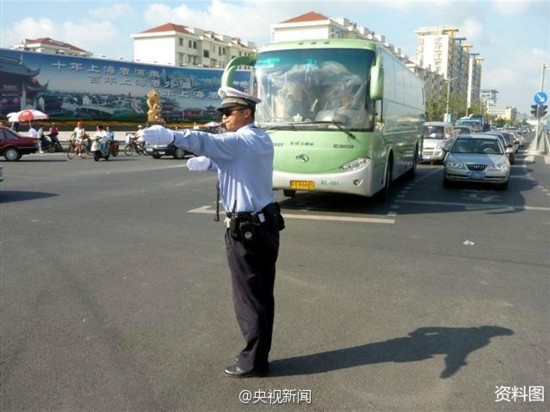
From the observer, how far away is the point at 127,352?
398 cm

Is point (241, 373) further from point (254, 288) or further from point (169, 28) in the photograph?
point (169, 28)

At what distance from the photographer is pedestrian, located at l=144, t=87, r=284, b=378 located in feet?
11.2

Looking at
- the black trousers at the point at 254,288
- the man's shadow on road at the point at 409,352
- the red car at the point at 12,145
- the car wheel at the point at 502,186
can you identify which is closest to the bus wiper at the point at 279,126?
the man's shadow on road at the point at 409,352

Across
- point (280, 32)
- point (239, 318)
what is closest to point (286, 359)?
point (239, 318)

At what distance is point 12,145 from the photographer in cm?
2330

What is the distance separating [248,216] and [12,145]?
22954mm

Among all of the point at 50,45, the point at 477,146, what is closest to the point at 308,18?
the point at 50,45

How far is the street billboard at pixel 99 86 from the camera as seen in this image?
39750 millimetres

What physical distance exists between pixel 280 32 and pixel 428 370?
105911mm

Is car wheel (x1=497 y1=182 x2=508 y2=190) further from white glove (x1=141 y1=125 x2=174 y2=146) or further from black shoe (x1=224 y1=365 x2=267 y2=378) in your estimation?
white glove (x1=141 y1=125 x2=174 y2=146)

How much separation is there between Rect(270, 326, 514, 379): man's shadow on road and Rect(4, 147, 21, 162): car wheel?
2281 cm

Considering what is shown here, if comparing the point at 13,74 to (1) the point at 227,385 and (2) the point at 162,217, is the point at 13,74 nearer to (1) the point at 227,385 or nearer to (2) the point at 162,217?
(2) the point at 162,217

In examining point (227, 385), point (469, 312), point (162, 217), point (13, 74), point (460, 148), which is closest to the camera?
point (227, 385)

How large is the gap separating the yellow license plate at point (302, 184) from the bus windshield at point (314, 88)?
1.03 metres
